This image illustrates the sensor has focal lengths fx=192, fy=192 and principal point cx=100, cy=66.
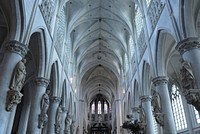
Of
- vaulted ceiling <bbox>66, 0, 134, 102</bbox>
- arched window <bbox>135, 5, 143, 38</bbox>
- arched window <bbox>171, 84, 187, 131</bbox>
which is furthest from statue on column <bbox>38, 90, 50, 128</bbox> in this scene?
arched window <bbox>171, 84, 187, 131</bbox>

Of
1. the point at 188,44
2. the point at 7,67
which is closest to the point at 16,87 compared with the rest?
the point at 7,67

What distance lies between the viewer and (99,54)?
29.6 metres

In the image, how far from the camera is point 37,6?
9953mm

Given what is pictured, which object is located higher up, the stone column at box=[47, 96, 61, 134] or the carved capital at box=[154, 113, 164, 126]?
the stone column at box=[47, 96, 61, 134]

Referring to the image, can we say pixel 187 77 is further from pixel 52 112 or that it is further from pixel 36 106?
pixel 52 112

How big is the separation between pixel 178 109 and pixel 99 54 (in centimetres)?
1489

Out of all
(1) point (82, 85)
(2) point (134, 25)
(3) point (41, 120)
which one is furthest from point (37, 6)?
(1) point (82, 85)

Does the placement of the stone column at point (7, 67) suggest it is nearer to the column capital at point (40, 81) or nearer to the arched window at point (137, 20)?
the column capital at point (40, 81)

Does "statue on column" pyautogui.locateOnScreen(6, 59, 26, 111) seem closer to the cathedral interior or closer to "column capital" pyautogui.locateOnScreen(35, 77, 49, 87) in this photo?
the cathedral interior

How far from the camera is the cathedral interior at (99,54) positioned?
7707 millimetres

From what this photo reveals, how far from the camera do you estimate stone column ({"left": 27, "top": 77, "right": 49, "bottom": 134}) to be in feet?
32.3

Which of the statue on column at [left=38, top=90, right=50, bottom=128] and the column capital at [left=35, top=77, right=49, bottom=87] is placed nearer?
the statue on column at [left=38, top=90, right=50, bottom=128]

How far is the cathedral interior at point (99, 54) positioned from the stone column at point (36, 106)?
1.9 inches

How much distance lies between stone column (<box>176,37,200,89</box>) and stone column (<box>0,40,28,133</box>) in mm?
6669
